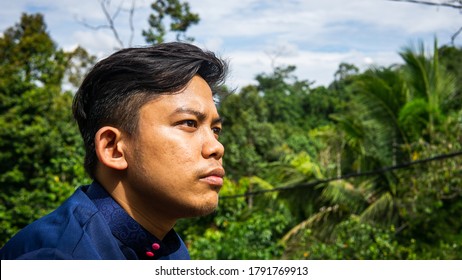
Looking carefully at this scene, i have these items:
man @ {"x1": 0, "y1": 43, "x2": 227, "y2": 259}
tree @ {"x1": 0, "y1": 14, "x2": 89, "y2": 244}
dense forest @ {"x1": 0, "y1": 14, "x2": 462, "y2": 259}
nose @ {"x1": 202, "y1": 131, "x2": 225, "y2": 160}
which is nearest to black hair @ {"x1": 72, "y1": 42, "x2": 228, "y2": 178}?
man @ {"x1": 0, "y1": 43, "x2": 227, "y2": 259}

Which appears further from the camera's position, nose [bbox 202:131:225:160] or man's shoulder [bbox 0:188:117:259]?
nose [bbox 202:131:225:160]

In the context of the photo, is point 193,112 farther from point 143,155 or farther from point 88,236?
point 88,236

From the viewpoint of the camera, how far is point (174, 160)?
1284 millimetres

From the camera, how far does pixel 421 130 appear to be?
38.8 ft

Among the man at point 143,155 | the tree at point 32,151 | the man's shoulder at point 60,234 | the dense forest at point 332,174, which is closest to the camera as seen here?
the man's shoulder at point 60,234

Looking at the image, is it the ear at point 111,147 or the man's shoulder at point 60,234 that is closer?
the man's shoulder at point 60,234

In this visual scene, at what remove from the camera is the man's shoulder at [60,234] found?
3.73 feet

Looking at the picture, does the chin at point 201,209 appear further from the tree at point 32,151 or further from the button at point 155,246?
the tree at point 32,151

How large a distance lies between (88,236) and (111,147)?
0.69ft

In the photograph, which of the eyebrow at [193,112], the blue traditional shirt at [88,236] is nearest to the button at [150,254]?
the blue traditional shirt at [88,236]

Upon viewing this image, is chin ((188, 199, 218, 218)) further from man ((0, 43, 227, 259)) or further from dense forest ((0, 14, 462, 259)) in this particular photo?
dense forest ((0, 14, 462, 259))

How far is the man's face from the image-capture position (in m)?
1.28

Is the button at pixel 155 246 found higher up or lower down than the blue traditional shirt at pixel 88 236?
lower down
